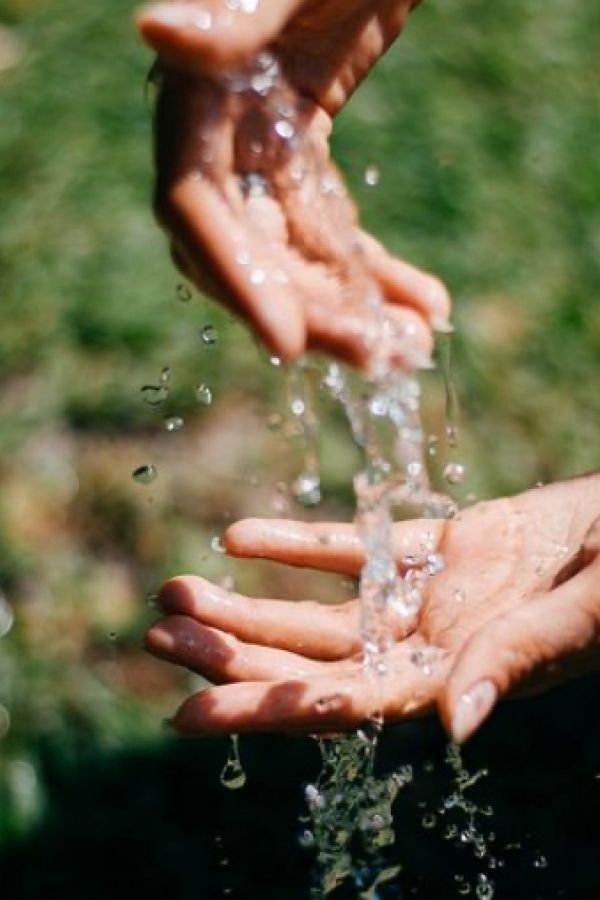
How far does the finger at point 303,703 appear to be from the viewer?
1.96 m

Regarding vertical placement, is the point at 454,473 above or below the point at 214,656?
below

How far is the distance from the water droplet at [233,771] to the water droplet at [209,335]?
2.89 ft

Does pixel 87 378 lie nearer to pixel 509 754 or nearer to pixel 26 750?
pixel 26 750

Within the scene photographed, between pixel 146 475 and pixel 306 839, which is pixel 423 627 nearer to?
pixel 306 839

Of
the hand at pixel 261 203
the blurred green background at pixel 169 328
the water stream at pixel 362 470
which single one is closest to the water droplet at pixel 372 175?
the blurred green background at pixel 169 328

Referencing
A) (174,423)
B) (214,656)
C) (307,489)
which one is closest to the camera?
(214,656)

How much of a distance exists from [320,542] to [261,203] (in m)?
0.65

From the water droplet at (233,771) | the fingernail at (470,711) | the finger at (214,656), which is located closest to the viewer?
the fingernail at (470,711)

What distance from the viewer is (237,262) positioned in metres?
1.61

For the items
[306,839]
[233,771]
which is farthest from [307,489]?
[306,839]

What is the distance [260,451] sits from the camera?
9.64 feet

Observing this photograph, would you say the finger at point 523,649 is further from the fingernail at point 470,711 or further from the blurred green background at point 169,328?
the blurred green background at point 169,328

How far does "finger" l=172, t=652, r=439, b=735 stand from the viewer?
6.42 feet

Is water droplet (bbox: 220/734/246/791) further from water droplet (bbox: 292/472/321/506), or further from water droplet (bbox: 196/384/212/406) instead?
water droplet (bbox: 196/384/212/406)
